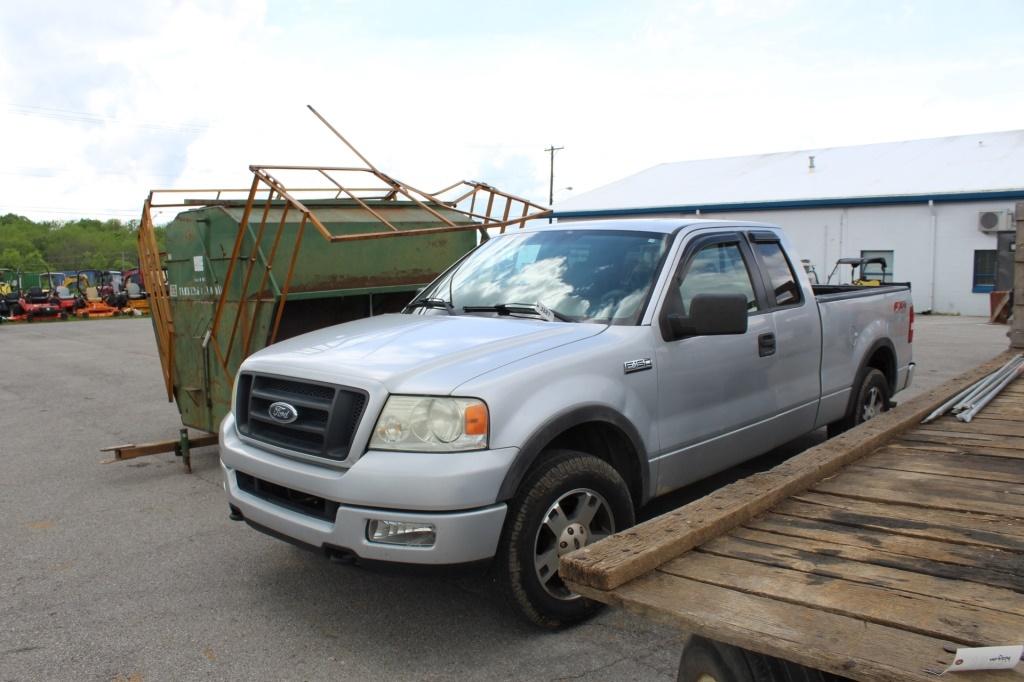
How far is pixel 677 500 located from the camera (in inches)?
219

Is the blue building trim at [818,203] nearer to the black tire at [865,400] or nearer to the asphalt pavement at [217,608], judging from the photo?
the black tire at [865,400]

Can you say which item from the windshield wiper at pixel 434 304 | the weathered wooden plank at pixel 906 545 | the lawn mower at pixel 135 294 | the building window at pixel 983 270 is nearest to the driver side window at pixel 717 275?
the windshield wiper at pixel 434 304

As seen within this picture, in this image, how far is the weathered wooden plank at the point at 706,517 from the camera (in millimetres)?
2270

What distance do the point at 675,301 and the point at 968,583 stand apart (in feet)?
7.92

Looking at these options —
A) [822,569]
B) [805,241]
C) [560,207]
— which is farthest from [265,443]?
[560,207]

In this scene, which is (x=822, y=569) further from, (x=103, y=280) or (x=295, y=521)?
(x=103, y=280)

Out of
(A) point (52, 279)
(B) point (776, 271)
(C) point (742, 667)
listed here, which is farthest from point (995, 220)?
(A) point (52, 279)

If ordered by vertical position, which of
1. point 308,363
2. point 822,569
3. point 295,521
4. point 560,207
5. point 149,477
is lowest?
point 149,477

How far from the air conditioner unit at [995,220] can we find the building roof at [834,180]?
54cm

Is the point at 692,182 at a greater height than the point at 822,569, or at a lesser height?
greater

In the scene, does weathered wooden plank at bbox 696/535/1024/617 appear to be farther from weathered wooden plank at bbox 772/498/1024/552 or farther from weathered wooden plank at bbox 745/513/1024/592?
weathered wooden plank at bbox 772/498/1024/552

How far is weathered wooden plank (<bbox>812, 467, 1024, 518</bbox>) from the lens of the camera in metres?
2.81

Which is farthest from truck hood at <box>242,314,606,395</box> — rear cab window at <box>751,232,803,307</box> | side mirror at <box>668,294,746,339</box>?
rear cab window at <box>751,232,803,307</box>

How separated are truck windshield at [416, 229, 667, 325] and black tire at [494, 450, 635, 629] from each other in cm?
87
